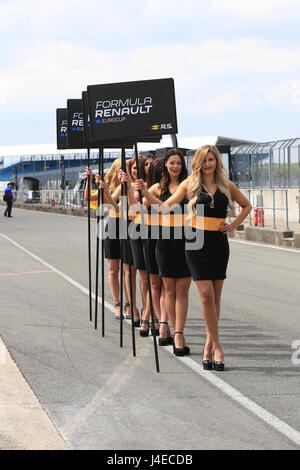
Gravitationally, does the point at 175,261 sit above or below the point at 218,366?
above

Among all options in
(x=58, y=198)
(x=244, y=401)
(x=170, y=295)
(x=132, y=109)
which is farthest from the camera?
(x=58, y=198)

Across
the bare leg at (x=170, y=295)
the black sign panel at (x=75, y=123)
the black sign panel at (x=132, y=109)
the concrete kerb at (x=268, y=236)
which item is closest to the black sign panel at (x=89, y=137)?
the black sign panel at (x=132, y=109)

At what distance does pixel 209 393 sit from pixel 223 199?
164 cm

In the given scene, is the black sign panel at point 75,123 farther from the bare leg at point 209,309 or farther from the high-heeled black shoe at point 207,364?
the high-heeled black shoe at point 207,364

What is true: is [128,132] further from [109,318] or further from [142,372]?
[109,318]

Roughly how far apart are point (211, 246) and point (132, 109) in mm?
1399

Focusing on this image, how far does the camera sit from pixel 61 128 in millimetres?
9734

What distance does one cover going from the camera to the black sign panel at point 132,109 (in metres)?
6.89

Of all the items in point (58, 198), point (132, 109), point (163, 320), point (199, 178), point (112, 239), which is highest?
point (132, 109)

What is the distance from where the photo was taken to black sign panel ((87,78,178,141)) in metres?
6.89

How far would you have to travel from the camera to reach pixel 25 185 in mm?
82938

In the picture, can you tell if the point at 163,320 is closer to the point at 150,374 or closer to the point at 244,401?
the point at 150,374

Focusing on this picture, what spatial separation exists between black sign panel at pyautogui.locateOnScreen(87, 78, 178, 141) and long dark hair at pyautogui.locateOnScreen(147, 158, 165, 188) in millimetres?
432

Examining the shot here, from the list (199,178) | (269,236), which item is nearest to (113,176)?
(199,178)
